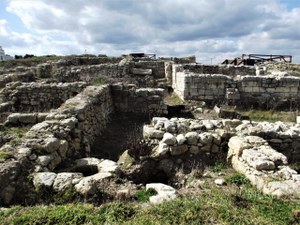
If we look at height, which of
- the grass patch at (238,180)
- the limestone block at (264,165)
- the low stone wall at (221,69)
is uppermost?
the low stone wall at (221,69)

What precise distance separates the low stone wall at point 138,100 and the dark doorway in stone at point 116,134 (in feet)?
1.12

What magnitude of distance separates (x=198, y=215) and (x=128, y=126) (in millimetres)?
7461

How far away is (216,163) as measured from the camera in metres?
8.02

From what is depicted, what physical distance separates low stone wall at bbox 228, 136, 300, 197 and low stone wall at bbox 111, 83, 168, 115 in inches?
214

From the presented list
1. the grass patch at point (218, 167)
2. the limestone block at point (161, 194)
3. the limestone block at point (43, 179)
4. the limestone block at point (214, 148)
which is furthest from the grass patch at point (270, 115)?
the limestone block at point (43, 179)

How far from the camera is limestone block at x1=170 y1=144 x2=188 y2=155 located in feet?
26.0

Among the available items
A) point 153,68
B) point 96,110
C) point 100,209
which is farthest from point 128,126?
point 153,68

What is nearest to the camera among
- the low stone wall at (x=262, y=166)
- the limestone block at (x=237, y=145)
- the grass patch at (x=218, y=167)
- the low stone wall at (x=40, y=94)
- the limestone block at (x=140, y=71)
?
the low stone wall at (x=262, y=166)

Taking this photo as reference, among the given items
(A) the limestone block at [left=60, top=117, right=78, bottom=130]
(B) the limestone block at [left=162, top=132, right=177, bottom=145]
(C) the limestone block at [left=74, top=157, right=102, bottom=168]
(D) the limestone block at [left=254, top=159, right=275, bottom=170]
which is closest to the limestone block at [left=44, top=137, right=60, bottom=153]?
(C) the limestone block at [left=74, top=157, right=102, bottom=168]

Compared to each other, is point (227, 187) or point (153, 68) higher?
point (153, 68)

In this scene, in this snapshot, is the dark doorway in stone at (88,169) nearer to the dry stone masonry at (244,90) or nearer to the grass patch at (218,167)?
the grass patch at (218,167)

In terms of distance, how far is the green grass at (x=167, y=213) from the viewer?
15.0 feet

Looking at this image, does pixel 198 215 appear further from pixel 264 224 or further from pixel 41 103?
pixel 41 103

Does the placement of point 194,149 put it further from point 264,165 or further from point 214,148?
point 264,165
